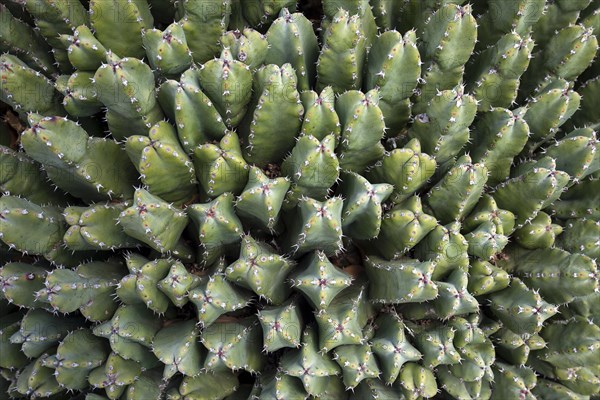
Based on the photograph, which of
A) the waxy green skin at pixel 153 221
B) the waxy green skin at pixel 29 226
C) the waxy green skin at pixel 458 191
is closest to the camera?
the waxy green skin at pixel 153 221

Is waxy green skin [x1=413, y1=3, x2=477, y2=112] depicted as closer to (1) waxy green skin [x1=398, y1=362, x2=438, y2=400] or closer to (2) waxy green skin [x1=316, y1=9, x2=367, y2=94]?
(2) waxy green skin [x1=316, y1=9, x2=367, y2=94]

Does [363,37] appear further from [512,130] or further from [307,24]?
[512,130]

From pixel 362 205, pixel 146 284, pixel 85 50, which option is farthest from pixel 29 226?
pixel 362 205

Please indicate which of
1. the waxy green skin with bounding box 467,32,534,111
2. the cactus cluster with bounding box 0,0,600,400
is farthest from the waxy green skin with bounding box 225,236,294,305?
the waxy green skin with bounding box 467,32,534,111

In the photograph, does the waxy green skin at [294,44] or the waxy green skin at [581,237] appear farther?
the waxy green skin at [581,237]

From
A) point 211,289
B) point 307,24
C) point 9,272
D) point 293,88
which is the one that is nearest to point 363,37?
point 307,24

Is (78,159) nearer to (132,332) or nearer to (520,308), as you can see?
(132,332)

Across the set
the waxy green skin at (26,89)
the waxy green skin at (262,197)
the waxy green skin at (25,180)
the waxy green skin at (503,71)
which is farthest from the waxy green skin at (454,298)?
the waxy green skin at (26,89)

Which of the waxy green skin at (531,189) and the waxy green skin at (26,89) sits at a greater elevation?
the waxy green skin at (26,89)

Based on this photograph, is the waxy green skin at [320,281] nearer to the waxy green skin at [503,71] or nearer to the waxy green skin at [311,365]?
the waxy green skin at [311,365]
